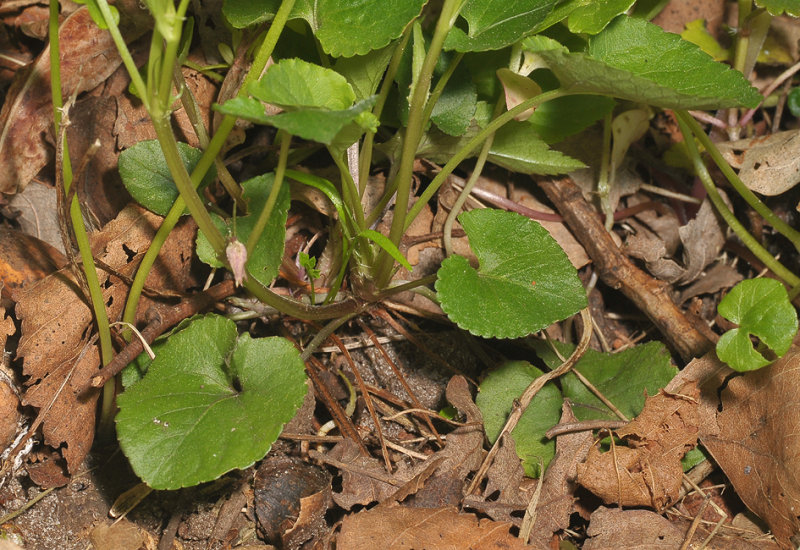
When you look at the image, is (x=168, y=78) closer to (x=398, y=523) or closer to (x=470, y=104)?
(x=470, y=104)

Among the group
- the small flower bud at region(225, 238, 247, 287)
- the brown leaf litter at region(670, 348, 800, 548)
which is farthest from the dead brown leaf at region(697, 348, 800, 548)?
the small flower bud at region(225, 238, 247, 287)

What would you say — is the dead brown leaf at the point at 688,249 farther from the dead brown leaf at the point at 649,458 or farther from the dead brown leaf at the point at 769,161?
the dead brown leaf at the point at 649,458

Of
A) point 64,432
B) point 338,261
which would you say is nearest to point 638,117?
point 338,261

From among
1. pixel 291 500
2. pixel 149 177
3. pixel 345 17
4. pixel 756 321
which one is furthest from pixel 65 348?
pixel 756 321

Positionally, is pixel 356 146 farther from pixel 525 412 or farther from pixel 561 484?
pixel 561 484

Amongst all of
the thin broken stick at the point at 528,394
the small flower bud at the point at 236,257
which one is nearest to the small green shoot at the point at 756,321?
the thin broken stick at the point at 528,394

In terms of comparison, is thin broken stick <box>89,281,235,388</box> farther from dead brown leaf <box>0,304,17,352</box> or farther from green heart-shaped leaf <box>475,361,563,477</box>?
green heart-shaped leaf <box>475,361,563,477</box>
